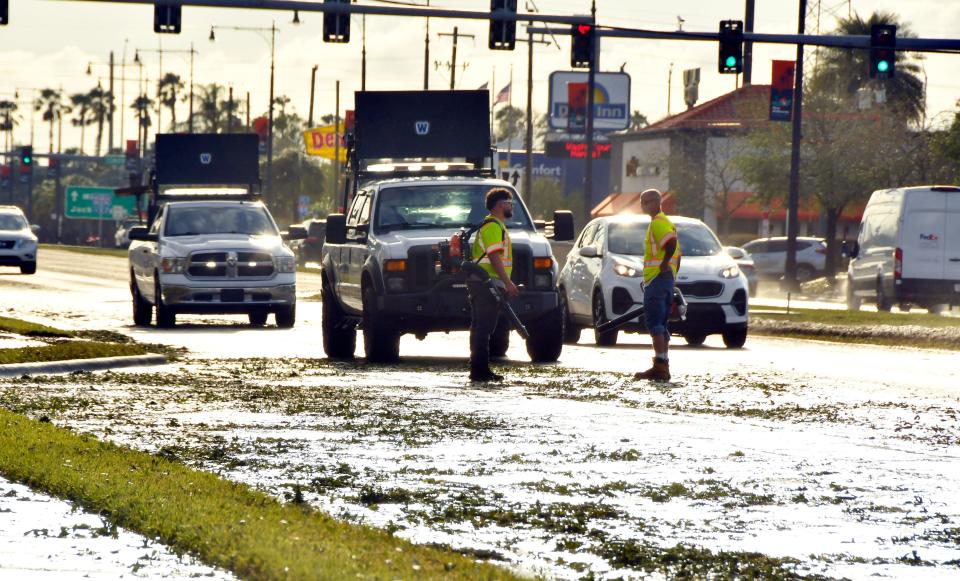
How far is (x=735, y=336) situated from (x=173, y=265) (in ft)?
28.1

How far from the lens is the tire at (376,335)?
62.2ft

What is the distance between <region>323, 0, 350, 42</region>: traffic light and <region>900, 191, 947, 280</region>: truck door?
1135 cm

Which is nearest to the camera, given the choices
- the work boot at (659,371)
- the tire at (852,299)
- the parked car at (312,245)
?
the work boot at (659,371)

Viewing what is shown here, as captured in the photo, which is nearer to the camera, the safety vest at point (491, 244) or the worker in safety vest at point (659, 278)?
the safety vest at point (491, 244)

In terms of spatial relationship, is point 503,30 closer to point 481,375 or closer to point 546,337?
point 546,337

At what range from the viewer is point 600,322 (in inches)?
910

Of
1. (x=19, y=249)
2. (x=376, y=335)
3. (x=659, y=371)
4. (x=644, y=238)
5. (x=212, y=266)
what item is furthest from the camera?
(x=19, y=249)

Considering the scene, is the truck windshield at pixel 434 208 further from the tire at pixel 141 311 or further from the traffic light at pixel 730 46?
the traffic light at pixel 730 46

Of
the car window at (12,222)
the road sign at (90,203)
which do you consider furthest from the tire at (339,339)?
the road sign at (90,203)

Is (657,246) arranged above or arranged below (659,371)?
above

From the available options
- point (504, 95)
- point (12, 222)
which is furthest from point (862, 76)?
point (12, 222)

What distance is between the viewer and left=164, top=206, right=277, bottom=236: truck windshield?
27.6m

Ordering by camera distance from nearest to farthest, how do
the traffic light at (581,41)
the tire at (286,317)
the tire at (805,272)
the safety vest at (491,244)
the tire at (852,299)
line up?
1. the safety vest at (491,244)
2. the tire at (286,317)
3. the traffic light at (581,41)
4. the tire at (852,299)
5. the tire at (805,272)

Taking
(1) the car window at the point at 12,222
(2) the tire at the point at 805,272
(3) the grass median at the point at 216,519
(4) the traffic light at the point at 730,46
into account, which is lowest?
(2) the tire at the point at 805,272
